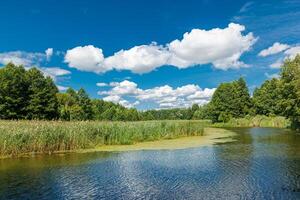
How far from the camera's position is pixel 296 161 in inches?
648

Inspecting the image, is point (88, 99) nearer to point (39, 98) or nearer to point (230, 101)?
point (39, 98)

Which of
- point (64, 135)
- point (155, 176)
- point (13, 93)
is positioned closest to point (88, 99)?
point (13, 93)

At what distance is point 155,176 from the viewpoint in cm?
1359

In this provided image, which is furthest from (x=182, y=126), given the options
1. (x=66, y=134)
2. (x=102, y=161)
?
(x=102, y=161)

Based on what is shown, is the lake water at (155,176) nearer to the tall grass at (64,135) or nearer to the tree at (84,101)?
the tall grass at (64,135)

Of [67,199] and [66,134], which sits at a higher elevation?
[66,134]

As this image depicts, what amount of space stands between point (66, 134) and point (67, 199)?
479 inches

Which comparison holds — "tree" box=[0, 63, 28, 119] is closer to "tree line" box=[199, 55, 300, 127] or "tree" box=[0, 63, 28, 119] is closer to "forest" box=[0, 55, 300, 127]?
"forest" box=[0, 55, 300, 127]

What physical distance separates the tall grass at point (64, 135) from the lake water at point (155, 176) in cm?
164

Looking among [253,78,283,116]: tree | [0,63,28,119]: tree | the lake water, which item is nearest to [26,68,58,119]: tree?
[0,63,28,119]: tree

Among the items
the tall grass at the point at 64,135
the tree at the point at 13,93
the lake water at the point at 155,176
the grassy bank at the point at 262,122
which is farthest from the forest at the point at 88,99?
the lake water at the point at 155,176

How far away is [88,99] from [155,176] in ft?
225

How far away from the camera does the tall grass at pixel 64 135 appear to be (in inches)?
774

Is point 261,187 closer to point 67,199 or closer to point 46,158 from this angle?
point 67,199
